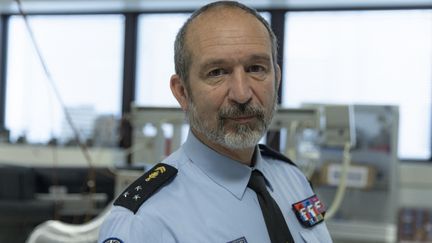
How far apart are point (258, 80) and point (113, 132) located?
3726 mm

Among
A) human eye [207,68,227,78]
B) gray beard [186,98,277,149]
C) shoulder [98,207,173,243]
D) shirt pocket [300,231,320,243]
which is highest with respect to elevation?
human eye [207,68,227,78]

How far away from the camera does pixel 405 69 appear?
454 centimetres

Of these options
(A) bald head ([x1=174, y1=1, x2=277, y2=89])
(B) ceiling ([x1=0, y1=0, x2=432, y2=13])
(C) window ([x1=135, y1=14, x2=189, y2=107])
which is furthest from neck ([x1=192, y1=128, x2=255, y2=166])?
(C) window ([x1=135, y1=14, x2=189, y2=107])

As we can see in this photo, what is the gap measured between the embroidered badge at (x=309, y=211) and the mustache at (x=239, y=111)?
26cm

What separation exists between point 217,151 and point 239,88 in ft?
0.51

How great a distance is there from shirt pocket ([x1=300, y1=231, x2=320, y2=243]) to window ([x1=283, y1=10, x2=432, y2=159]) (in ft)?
11.4

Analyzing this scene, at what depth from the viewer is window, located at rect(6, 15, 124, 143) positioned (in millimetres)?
5355

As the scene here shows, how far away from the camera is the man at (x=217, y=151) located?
2.99 feet

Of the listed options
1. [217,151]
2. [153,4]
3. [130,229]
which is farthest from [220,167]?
[153,4]

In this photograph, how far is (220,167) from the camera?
3.36 feet

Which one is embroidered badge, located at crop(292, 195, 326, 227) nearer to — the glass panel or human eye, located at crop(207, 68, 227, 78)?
human eye, located at crop(207, 68, 227, 78)

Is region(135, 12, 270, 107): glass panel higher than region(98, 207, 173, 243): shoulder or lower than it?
higher

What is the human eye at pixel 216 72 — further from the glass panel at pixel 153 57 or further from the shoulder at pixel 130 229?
the glass panel at pixel 153 57

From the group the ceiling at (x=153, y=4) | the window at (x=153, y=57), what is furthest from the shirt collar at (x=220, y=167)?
the window at (x=153, y=57)
